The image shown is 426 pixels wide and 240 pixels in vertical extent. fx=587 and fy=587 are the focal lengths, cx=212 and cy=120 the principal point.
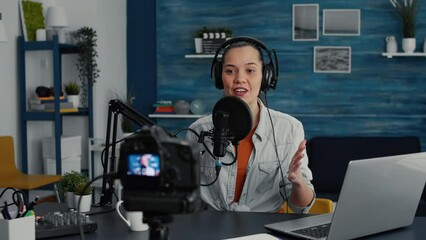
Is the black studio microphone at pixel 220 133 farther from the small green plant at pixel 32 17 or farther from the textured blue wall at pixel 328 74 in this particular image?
the textured blue wall at pixel 328 74

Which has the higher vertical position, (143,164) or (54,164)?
(143,164)

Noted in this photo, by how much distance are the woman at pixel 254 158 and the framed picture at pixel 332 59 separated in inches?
110

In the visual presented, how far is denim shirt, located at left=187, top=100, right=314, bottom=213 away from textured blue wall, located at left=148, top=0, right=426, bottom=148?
2.81 m

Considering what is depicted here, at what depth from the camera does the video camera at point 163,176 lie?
0.95 m

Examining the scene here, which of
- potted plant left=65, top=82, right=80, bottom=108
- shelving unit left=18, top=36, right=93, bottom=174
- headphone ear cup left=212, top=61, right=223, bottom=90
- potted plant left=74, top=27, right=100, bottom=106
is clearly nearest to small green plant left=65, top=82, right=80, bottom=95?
potted plant left=65, top=82, right=80, bottom=108

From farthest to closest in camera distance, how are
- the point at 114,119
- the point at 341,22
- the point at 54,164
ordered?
the point at 341,22 < the point at 54,164 < the point at 114,119

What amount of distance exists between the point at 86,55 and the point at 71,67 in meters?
0.36

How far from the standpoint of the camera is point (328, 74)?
201 inches

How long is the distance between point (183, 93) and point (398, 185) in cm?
382

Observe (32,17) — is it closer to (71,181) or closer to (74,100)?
(74,100)

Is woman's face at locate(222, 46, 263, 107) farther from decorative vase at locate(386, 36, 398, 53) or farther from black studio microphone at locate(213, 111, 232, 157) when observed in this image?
decorative vase at locate(386, 36, 398, 53)

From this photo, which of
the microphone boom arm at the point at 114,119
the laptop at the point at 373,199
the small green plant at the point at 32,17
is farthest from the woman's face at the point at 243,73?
the small green plant at the point at 32,17

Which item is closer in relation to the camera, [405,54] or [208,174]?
[208,174]

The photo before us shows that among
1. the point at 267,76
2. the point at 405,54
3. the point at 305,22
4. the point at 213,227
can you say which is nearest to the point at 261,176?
the point at 267,76
